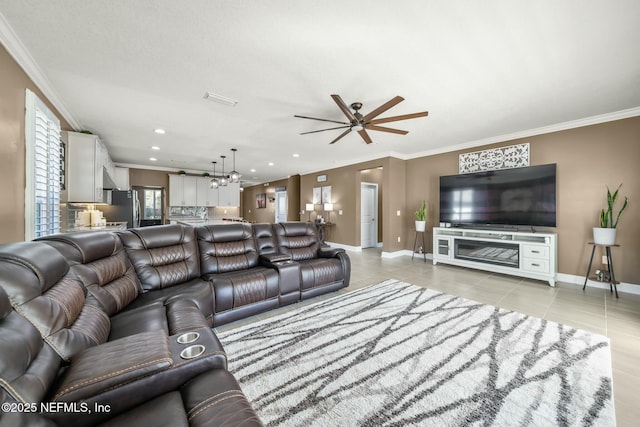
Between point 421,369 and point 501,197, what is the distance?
4.00 metres

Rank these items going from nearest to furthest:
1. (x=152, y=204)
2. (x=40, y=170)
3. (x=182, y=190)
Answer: (x=40, y=170) → (x=152, y=204) → (x=182, y=190)

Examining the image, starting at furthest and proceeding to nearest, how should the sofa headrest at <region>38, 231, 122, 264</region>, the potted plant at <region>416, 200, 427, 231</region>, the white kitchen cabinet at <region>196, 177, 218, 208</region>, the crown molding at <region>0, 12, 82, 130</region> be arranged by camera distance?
1. the white kitchen cabinet at <region>196, 177, 218, 208</region>
2. the potted plant at <region>416, 200, 427, 231</region>
3. the crown molding at <region>0, 12, 82, 130</region>
4. the sofa headrest at <region>38, 231, 122, 264</region>

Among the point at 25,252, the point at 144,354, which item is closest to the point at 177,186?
the point at 25,252

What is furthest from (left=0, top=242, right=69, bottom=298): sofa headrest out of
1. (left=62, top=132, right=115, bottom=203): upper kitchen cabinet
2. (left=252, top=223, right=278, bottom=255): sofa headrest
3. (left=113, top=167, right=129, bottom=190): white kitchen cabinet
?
(left=113, top=167, right=129, bottom=190): white kitchen cabinet

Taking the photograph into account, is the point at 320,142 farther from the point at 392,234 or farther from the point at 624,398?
the point at 624,398

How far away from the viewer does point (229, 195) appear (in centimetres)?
902

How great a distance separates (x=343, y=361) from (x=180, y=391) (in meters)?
1.27

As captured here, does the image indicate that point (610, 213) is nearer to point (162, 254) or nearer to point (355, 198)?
point (355, 198)

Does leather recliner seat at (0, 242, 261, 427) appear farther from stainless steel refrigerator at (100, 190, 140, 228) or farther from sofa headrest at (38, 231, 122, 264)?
stainless steel refrigerator at (100, 190, 140, 228)

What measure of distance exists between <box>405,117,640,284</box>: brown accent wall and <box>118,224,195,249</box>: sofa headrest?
5711 mm

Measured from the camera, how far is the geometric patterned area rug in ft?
4.62

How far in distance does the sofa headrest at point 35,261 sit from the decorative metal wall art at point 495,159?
6.05 m

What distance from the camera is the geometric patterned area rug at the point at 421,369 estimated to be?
141 cm

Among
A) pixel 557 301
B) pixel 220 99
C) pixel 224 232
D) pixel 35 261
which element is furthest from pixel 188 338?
pixel 557 301
